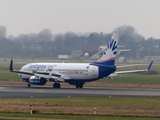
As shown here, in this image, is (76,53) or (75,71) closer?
(75,71)

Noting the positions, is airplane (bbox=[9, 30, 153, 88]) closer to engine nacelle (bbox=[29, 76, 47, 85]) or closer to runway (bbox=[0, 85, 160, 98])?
engine nacelle (bbox=[29, 76, 47, 85])

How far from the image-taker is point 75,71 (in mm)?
63312

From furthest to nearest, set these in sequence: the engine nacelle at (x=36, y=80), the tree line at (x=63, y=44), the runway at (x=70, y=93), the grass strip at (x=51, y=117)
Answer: the tree line at (x=63, y=44) → the engine nacelle at (x=36, y=80) → the runway at (x=70, y=93) → the grass strip at (x=51, y=117)

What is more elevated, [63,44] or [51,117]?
[63,44]

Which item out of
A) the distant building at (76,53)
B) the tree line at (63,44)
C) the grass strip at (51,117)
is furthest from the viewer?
the distant building at (76,53)

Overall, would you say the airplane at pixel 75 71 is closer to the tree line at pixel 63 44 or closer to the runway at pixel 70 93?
the runway at pixel 70 93

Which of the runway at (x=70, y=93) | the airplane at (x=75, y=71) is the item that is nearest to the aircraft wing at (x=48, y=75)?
the airplane at (x=75, y=71)

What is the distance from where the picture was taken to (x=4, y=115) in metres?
33.7

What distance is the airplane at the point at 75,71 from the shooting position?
2371 inches

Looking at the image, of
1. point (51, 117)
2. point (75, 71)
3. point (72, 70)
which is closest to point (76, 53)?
point (72, 70)

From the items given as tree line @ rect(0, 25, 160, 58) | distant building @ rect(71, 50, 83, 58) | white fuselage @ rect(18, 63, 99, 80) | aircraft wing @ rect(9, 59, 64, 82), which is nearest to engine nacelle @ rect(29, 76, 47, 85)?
aircraft wing @ rect(9, 59, 64, 82)

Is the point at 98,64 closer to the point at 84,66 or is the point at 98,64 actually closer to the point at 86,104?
the point at 84,66

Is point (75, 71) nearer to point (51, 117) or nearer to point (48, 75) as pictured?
point (48, 75)

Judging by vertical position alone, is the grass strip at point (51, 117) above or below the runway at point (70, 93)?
below
